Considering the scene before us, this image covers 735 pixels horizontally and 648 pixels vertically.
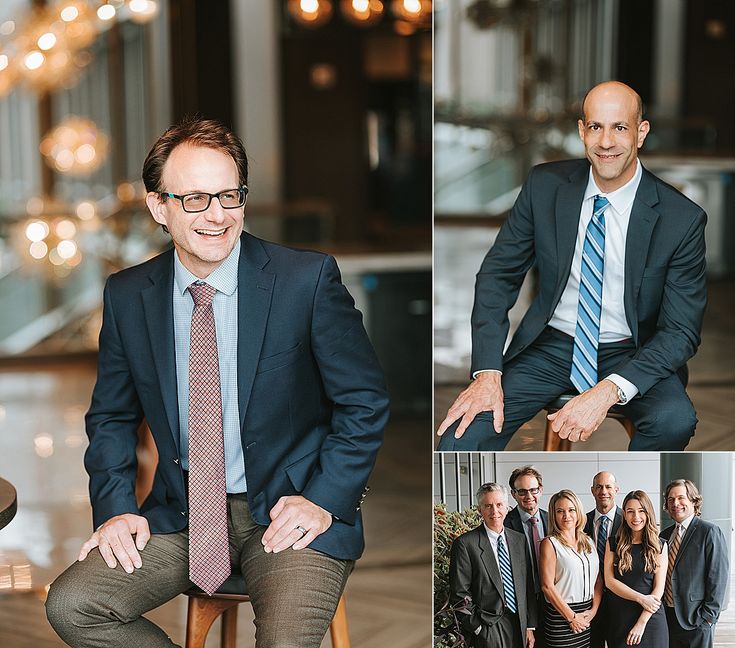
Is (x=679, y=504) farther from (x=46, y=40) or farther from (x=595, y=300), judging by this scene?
(x=46, y=40)

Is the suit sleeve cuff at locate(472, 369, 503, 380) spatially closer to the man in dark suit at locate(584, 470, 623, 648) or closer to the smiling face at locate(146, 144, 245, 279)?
the man in dark suit at locate(584, 470, 623, 648)

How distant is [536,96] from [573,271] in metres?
9.51

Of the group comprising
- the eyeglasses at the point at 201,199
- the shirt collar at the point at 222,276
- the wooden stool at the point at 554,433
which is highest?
the eyeglasses at the point at 201,199

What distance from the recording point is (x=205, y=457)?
2.42 metres

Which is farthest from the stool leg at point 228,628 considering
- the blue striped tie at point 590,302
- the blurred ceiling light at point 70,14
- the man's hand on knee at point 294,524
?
the blurred ceiling light at point 70,14

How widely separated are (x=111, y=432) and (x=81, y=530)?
2408 millimetres

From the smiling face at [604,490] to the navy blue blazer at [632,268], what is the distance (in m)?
0.22

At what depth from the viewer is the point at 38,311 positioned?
8.62 meters

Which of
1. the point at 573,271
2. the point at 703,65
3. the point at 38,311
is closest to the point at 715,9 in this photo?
the point at 703,65

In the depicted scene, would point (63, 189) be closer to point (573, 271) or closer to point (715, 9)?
point (715, 9)

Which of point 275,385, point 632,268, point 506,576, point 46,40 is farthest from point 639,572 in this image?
point 46,40

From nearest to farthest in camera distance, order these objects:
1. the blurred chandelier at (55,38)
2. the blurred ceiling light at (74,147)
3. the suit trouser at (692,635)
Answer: the suit trouser at (692,635)
the blurred chandelier at (55,38)
the blurred ceiling light at (74,147)

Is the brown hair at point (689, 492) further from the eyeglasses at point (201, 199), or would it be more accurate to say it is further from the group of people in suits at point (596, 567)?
the eyeglasses at point (201, 199)

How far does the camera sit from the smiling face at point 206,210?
2.32 meters
